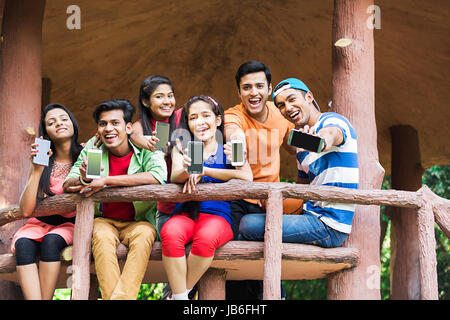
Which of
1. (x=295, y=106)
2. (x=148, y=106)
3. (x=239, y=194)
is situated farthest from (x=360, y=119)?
(x=148, y=106)

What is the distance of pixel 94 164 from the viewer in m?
5.00

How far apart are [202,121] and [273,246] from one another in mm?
1197

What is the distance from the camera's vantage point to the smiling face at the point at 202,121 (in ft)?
17.8

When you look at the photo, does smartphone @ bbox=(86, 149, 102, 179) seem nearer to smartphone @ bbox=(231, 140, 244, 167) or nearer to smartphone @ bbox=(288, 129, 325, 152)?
smartphone @ bbox=(231, 140, 244, 167)

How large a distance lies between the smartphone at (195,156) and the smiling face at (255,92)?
1.07m

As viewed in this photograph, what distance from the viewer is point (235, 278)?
639 cm

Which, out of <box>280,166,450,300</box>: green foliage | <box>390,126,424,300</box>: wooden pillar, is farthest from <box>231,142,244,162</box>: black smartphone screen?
<box>280,166,450,300</box>: green foliage

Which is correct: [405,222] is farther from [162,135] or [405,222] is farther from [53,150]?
[53,150]

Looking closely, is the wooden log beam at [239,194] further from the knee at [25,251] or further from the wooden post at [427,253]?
the knee at [25,251]

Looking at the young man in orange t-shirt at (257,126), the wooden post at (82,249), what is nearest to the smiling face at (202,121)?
A: the young man in orange t-shirt at (257,126)

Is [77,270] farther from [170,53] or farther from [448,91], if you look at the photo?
[448,91]

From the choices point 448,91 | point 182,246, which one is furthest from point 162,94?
point 448,91

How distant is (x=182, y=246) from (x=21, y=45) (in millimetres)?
3043

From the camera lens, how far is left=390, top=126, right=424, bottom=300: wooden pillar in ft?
30.7
